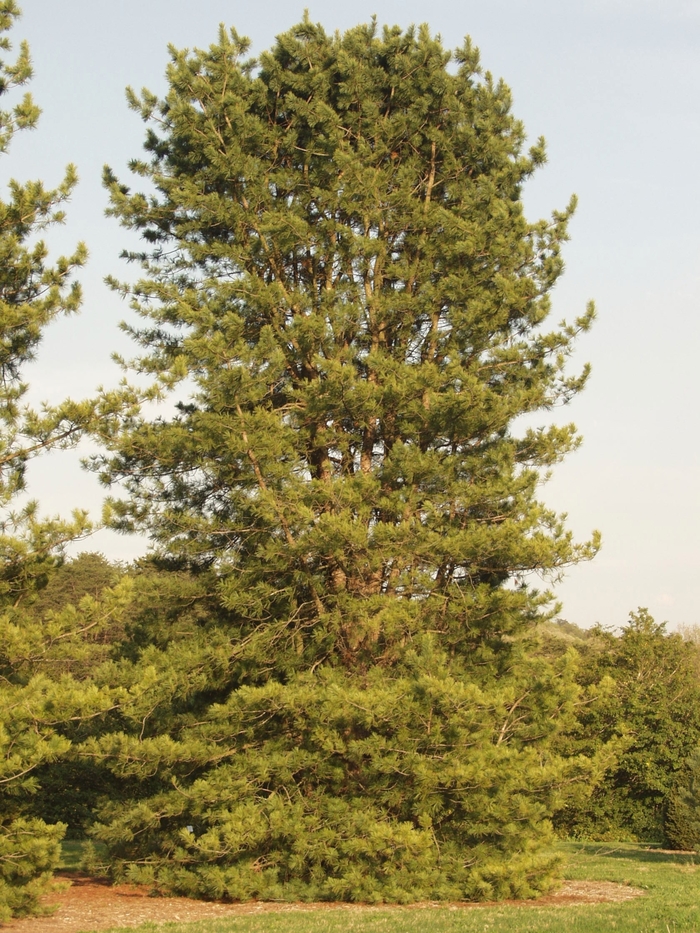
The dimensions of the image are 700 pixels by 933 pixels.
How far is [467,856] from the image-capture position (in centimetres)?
1097

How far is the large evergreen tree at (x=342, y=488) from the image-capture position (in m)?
10.8

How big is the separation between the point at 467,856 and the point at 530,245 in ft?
27.5

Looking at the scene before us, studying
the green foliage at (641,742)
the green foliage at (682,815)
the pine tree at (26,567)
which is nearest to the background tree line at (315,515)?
the pine tree at (26,567)

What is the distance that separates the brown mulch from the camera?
957 centimetres

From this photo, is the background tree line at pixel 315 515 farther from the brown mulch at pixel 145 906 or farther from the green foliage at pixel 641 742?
the green foliage at pixel 641 742

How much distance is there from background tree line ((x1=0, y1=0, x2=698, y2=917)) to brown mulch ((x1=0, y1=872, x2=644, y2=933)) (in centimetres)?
23

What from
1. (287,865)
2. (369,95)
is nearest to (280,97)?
(369,95)

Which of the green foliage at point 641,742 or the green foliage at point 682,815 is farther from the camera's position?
the green foliage at point 641,742

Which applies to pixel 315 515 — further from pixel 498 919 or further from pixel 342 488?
pixel 498 919

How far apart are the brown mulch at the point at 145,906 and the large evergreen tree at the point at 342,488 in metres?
0.28

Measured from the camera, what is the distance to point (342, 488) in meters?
11.5

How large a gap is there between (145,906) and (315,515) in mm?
4996

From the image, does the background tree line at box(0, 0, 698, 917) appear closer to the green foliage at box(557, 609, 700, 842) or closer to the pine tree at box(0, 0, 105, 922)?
A: the pine tree at box(0, 0, 105, 922)

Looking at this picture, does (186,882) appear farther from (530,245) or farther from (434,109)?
(434,109)
